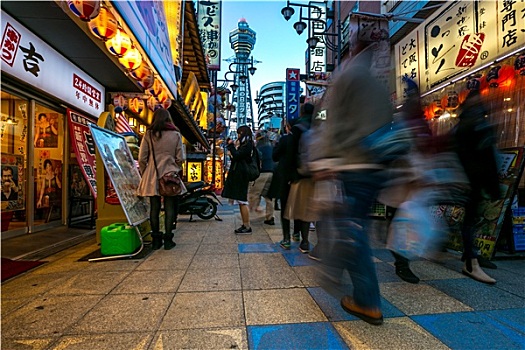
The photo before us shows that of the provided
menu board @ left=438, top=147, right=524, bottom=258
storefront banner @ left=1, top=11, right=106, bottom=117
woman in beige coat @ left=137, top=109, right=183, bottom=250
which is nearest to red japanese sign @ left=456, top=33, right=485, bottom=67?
menu board @ left=438, top=147, right=524, bottom=258

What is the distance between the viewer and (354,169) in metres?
1.89

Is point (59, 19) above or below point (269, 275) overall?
above

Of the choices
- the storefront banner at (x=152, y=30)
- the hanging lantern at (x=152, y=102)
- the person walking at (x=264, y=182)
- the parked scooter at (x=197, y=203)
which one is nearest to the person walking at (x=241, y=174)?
the person walking at (x=264, y=182)

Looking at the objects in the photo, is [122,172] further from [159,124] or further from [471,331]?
[471,331]

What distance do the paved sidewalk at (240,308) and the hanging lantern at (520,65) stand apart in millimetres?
2838

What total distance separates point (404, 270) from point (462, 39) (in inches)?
203

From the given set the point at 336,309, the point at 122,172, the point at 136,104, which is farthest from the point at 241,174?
the point at 136,104

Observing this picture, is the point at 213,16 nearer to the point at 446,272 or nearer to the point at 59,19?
the point at 59,19

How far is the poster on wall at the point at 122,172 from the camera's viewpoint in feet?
12.6

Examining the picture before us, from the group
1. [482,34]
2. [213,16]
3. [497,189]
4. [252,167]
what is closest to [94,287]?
[252,167]

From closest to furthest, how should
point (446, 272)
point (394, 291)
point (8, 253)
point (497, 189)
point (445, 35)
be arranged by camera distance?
point (394, 291) → point (497, 189) → point (446, 272) → point (8, 253) → point (445, 35)

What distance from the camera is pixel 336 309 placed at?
2.35 metres

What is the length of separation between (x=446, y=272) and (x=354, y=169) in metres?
2.29

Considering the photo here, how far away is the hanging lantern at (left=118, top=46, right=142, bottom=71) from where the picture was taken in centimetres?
575
